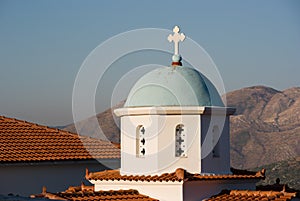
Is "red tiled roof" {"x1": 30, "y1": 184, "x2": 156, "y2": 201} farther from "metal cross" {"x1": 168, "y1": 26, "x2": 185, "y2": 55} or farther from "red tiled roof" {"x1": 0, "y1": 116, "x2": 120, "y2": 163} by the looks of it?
"red tiled roof" {"x1": 0, "y1": 116, "x2": 120, "y2": 163}

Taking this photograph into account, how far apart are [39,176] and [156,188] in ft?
21.2

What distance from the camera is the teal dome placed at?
2095cm

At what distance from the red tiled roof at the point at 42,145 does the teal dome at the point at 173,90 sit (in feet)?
17.2

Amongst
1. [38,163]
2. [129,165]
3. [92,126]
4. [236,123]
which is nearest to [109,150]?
[38,163]

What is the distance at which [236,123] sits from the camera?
216ft

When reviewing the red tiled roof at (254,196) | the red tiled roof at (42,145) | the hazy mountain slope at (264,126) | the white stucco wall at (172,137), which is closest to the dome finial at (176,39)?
the white stucco wall at (172,137)

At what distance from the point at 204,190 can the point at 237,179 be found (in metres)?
1.17

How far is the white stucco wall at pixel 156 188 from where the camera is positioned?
789 inches

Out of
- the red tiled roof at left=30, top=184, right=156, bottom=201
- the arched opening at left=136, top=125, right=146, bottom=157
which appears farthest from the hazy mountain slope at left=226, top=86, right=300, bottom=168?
the red tiled roof at left=30, top=184, right=156, bottom=201

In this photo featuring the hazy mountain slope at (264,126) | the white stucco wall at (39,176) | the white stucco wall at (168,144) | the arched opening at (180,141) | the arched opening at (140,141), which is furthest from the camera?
the hazy mountain slope at (264,126)

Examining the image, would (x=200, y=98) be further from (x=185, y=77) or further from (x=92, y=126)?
(x=92, y=126)

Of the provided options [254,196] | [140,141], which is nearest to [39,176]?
[140,141]

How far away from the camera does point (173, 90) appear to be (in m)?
21.0

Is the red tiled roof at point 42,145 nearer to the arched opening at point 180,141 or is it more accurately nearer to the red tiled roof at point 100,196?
the red tiled roof at point 100,196
